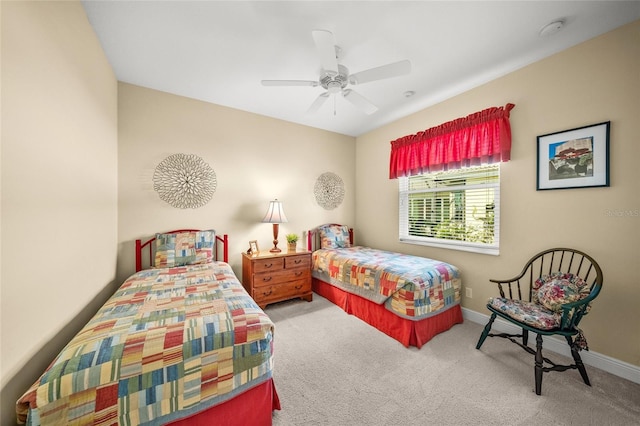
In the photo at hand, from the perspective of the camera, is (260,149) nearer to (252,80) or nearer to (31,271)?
(252,80)

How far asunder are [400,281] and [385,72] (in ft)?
6.24

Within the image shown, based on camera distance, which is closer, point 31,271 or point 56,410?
point 56,410

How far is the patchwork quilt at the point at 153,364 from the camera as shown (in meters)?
0.95

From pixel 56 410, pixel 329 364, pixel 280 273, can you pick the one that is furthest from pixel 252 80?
pixel 329 364

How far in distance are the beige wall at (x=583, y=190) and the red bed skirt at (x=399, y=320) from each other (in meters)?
0.46

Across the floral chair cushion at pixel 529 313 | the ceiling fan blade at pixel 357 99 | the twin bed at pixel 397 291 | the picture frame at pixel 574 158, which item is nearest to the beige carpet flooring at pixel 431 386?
the twin bed at pixel 397 291

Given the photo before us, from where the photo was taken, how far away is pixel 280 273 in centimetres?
302

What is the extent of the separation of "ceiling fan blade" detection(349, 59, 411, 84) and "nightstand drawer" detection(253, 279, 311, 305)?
2523 millimetres

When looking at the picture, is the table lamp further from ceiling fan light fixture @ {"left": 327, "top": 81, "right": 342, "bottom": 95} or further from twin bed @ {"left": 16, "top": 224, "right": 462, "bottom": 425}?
ceiling fan light fixture @ {"left": 327, "top": 81, "right": 342, "bottom": 95}

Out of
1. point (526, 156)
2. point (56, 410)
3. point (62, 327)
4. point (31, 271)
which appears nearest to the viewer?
point (56, 410)

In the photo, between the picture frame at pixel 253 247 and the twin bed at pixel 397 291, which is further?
the picture frame at pixel 253 247

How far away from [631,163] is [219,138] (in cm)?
408

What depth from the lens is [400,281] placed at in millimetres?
2270

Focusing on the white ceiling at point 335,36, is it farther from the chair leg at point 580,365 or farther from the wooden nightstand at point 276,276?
the chair leg at point 580,365
